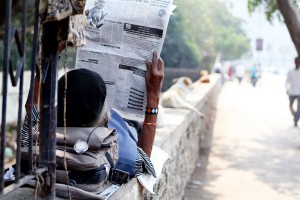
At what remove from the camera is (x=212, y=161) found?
24.6 feet

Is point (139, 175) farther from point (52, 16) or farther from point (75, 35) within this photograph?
point (52, 16)

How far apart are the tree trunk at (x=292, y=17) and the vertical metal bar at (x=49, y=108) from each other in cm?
399

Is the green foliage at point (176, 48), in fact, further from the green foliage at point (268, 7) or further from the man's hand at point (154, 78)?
the man's hand at point (154, 78)

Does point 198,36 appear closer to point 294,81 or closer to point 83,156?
point 294,81

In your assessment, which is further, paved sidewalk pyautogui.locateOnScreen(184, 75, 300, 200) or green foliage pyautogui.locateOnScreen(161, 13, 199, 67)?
green foliage pyautogui.locateOnScreen(161, 13, 199, 67)

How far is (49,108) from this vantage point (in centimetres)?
185

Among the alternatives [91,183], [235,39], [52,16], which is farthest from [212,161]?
[235,39]

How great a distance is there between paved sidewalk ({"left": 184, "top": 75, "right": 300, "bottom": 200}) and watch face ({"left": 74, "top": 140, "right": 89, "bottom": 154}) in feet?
11.1

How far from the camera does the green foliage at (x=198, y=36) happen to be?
97.7 ft

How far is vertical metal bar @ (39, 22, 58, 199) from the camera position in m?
1.82

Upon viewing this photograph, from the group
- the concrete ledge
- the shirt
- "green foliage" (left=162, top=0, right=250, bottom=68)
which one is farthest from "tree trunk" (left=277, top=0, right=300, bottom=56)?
the shirt

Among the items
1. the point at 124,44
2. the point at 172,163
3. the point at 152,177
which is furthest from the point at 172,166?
the point at 124,44

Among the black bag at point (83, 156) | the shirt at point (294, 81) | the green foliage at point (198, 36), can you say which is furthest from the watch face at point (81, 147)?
the shirt at point (294, 81)

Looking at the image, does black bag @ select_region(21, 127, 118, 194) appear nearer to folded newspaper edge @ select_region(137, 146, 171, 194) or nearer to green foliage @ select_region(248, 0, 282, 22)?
folded newspaper edge @ select_region(137, 146, 171, 194)
